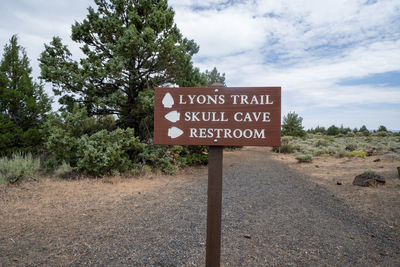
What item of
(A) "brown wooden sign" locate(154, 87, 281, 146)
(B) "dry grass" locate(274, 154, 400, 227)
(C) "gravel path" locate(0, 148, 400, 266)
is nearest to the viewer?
(A) "brown wooden sign" locate(154, 87, 281, 146)

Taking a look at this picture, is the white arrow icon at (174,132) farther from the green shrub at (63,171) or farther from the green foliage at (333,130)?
the green foliage at (333,130)

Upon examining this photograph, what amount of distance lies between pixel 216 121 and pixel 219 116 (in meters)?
0.05

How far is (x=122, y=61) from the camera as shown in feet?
24.8

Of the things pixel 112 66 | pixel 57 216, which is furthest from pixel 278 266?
pixel 112 66

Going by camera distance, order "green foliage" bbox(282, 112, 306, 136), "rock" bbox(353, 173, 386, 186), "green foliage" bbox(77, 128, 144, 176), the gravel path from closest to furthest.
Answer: the gravel path → "rock" bbox(353, 173, 386, 186) → "green foliage" bbox(77, 128, 144, 176) → "green foliage" bbox(282, 112, 306, 136)

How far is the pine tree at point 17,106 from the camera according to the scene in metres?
9.48

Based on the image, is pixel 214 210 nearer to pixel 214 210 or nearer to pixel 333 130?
pixel 214 210

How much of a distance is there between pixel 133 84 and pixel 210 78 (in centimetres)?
1101

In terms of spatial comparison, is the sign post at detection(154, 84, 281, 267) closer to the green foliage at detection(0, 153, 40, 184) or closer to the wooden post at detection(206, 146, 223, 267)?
the wooden post at detection(206, 146, 223, 267)

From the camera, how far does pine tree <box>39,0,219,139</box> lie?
7.76 m

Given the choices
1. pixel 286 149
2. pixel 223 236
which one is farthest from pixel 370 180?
pixel 286 149

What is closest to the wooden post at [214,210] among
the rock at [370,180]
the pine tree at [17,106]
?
the rock at [370,180]

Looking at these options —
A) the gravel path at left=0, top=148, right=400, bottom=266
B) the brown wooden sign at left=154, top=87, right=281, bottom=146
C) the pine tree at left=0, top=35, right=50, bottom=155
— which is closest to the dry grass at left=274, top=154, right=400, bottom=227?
the gravel path at left=0, top=148, right=400, bottom=266

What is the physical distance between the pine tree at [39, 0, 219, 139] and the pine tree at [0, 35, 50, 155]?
110 inches
